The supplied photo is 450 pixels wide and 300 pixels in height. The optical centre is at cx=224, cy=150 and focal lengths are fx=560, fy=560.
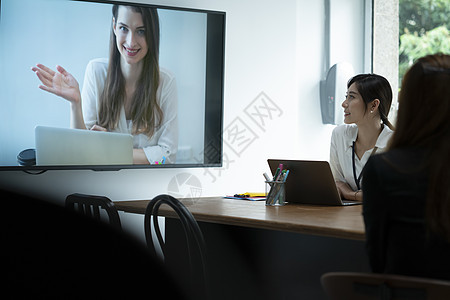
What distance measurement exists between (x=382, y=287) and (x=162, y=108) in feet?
8.86

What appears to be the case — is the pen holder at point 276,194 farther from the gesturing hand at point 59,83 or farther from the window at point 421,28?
the window at point 421,28

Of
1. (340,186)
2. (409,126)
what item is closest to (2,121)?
(340,186)

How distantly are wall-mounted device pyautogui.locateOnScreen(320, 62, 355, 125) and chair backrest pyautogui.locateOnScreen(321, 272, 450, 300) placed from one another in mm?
3543

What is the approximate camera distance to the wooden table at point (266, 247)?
81.4 inches

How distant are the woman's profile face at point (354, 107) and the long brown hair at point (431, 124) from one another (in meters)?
1.77

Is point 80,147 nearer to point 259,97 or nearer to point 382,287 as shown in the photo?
point 259,97

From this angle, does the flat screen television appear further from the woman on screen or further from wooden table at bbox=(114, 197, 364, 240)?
wooden table at bbox=(114, 197, 364, 240)

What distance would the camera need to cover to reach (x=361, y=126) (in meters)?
3.22

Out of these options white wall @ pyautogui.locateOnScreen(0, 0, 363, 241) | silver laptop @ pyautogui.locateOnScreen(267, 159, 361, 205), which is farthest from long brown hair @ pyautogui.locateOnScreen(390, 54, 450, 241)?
white wall @ pyautogui.locateOnScreen(0, 0, 363, 241)

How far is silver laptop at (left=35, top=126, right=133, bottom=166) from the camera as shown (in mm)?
3250

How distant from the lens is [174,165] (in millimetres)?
3686

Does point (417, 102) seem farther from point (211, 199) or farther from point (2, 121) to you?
point (2, 121)

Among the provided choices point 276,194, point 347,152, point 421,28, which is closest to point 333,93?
point 347,152

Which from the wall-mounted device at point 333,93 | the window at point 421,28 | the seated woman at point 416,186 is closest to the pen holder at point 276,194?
the seated woman at point 416,186
